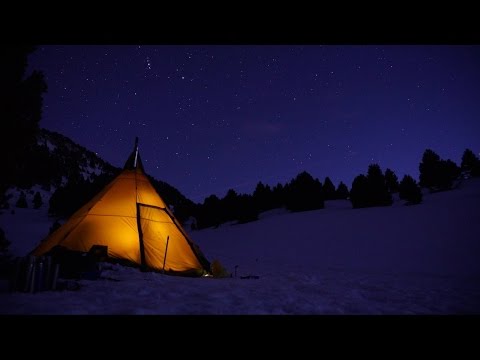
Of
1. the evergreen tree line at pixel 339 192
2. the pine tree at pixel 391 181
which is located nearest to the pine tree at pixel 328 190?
the evergreen tree line at pixel 339 192

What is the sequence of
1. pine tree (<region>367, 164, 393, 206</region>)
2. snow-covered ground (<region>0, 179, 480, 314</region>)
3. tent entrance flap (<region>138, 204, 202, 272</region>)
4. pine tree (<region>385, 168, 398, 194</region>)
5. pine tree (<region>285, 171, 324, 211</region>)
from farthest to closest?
pine tree (<region>385, 168, 398, 194</region>) → pine tree (<region>285, 171, 324, 211</region>) → pine tree (<region>367, 164, 393, 206</region>) → tent entrance flap (<region>138, 204, 202, 272</region>) → snow-covered ground (<region>0, 179, 480, 314</region>)

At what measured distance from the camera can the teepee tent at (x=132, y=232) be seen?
25.1 feet

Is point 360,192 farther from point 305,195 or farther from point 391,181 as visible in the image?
point 391,181

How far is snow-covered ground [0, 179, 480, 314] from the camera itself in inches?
148

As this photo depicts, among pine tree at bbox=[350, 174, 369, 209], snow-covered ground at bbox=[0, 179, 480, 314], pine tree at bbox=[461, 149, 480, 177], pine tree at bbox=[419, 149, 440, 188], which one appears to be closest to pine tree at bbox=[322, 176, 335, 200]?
pine tree at bbox=[419, 149, 440, 188]

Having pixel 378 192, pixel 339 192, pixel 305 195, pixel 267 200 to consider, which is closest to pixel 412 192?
pixel 378 192

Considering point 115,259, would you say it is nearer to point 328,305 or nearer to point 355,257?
point 328,305

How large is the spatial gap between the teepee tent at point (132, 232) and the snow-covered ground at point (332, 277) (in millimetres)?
1059

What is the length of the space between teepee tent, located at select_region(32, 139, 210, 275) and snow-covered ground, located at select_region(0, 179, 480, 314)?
3.47 feet

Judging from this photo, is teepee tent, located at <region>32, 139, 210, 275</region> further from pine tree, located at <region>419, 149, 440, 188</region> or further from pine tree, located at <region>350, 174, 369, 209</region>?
pine tree, located at <region>419, 149, 440, 188</region>

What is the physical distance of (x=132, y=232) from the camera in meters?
8.00

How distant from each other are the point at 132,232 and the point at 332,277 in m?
6.07

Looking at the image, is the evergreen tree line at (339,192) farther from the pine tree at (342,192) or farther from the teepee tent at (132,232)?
the teepee tent at (132,232)
